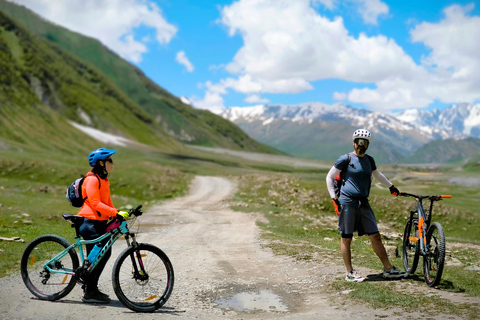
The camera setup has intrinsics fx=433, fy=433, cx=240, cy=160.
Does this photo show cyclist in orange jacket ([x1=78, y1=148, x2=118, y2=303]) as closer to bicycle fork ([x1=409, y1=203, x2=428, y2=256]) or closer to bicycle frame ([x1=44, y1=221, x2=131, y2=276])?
bicycle frame ([x1=44, y1=221, x2=131, y2=276])

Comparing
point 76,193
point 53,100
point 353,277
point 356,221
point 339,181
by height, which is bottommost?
point 353,277

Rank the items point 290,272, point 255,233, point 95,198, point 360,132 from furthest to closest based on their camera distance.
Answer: point 255,233, point 290,272, point 360,132, point 95,198

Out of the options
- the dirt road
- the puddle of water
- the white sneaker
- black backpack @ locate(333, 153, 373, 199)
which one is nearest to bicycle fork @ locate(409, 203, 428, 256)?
the white sneaker

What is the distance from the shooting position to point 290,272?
1120 centimetres

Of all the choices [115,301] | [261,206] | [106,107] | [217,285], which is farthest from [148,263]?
[106,107]

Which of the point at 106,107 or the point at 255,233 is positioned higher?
the point at 106,107

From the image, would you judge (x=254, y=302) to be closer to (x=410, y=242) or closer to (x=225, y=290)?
(x=225, y=290)

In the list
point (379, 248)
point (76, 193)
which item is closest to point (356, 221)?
point (379, 248)

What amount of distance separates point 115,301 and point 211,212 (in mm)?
18020

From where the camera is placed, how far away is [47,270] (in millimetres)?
8617

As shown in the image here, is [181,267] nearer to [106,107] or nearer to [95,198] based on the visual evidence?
[95,198]

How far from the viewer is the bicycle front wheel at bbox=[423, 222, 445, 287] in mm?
8930

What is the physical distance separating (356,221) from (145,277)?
4.83m

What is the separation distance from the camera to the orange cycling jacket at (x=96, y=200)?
8094 mm
